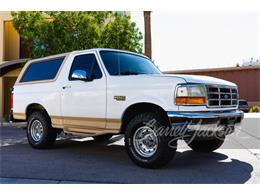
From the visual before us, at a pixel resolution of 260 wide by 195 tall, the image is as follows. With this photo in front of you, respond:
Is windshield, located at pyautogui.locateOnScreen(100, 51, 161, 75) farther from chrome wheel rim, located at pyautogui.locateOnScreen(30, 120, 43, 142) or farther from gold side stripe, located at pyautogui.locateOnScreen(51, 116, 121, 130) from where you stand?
chrome wheel rim, located at pyautogui.locateOnScreen(30, 120, 43, 142)

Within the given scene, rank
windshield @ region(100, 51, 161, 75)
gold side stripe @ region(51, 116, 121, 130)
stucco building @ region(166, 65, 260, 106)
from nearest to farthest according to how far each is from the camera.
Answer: gold side stripe @ region(51, 116, 121, 130) → windshield @ region(100, 51, 161, 75) → stucco building @ region(166, 65, 260, 106)

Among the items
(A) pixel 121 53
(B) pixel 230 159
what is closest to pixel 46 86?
(A) pixel 121 53

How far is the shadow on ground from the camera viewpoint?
516cm

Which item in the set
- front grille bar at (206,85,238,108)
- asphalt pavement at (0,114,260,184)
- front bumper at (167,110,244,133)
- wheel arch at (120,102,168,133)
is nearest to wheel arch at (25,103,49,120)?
asphalt pavement at (0,114,260,184)

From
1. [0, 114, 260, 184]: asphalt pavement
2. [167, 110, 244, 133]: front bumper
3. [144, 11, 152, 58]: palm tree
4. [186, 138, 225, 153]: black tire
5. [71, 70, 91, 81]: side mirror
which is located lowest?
[0, 114, 260, 184]: asphalt pavement

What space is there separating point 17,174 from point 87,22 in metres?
8.83

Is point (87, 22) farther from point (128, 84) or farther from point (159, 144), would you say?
point (159, 144)

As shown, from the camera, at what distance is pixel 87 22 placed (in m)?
13.2

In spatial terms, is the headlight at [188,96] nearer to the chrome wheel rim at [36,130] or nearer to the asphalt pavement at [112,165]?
the asphalt pavement at [112,165]

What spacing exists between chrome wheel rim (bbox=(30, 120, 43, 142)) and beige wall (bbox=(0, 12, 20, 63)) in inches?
496

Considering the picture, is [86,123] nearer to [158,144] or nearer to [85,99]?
[85,99]

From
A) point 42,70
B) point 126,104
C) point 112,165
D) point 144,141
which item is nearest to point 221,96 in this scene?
point 144,141

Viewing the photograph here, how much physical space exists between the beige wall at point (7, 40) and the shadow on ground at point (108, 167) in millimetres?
12821

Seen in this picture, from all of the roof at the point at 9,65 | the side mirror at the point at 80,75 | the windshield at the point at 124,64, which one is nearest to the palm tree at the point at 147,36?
the roof at the point at 9,65
